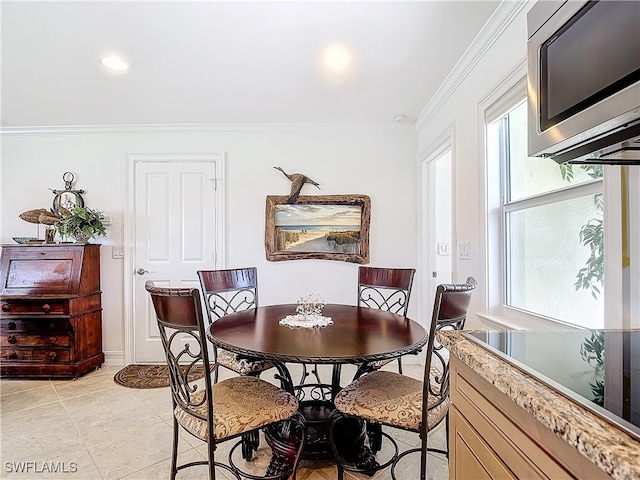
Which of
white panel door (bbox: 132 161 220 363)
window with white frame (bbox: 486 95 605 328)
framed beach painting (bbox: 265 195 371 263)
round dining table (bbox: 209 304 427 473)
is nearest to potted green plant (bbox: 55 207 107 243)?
white panel door (bbox: 132 161 220 363)

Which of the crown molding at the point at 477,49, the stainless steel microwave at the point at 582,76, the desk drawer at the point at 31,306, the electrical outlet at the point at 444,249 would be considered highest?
the crown molding at the point at 477,49

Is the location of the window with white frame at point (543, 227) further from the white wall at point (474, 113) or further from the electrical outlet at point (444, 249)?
the electrical outlet at point (444, 249)

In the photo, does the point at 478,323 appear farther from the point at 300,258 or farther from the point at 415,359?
the point at 300,258

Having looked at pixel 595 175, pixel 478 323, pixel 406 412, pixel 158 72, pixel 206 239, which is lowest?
pixel 406 412

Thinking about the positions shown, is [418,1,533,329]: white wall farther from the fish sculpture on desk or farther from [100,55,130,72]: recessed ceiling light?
the fish sculpture on desk

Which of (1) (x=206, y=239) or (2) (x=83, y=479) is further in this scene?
(1) (x=206, y=239)

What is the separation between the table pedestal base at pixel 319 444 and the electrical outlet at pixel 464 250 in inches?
50.2

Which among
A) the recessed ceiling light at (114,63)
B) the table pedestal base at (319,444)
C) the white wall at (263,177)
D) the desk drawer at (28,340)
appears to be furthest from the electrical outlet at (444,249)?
the desk drawer at (28,340)

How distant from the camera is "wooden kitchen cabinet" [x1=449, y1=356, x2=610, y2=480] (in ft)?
1.91

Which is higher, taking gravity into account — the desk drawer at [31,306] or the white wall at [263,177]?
the white wall at [263,177]

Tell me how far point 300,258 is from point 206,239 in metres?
1.00

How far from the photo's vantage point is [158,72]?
238cm

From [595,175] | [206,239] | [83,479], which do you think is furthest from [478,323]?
[206,239]

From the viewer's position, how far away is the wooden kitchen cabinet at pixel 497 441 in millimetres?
583
